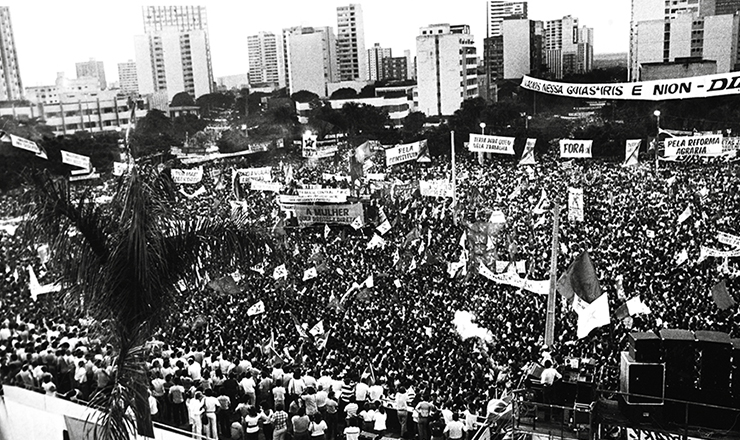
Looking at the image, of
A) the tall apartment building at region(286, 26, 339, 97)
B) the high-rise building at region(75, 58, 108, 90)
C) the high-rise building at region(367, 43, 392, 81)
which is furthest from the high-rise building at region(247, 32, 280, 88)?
the high-rise building at region(75, 58, 108, 90)

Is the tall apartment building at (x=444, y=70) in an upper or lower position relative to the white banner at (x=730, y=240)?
upper

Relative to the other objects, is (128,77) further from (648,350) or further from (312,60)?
(648,350)

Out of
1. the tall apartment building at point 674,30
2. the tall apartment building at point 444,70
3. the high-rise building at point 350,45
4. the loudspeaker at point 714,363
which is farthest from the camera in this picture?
the tall apartment building at point 444,70

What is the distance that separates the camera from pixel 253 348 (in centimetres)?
930

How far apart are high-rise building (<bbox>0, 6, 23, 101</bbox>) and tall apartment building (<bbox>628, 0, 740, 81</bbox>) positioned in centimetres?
1752

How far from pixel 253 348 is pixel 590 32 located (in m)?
19.2

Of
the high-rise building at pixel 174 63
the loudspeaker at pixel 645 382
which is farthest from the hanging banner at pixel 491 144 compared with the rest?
the loudspeaker at pixel 645 382

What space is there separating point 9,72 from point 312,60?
1910 centimetres

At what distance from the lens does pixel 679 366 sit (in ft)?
18.4

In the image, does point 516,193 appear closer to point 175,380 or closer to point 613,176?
point 613,176

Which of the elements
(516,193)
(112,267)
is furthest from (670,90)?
(112,267)

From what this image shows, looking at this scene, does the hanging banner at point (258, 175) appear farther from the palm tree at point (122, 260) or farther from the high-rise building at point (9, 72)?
the palm tree at point (122, 260)

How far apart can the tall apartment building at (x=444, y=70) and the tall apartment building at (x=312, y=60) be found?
13.4ft

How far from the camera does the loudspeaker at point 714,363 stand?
5.41 m
